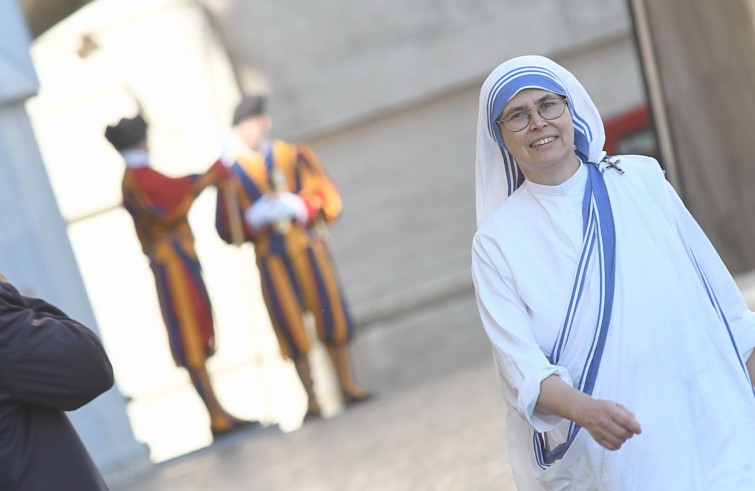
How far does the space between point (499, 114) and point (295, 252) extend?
673cm

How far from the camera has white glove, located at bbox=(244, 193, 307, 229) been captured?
10195 mm

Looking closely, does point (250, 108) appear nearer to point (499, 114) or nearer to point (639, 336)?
point (499, 114)

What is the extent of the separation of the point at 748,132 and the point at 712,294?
6.72 metres

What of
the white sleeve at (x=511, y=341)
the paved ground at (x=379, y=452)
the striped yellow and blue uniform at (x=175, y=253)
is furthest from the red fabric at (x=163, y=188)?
the white sleeve at (x=511, y=341)

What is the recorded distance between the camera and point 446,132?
42.0 ft

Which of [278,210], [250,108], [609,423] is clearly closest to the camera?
[609,423]

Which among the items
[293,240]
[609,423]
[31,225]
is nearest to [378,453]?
[31,225]

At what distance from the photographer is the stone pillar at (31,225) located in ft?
27.6

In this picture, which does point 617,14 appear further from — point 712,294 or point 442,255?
point 712,294

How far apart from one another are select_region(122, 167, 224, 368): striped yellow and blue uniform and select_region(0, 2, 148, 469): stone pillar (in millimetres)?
1182

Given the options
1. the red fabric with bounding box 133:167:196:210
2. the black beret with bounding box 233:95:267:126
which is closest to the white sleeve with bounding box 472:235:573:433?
the red fabric with bounding box 133:167:196:210

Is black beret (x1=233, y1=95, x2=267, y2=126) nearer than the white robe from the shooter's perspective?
No

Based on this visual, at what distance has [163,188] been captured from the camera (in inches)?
382

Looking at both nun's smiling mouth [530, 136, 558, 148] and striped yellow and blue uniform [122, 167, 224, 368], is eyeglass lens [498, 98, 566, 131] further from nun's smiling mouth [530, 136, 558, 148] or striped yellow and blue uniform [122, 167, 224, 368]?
striped yellow and blue uniform [122, 167, 224, 368]
